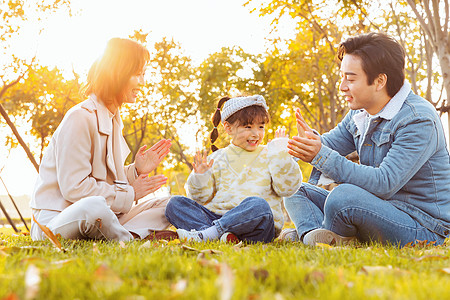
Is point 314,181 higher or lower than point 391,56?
lower

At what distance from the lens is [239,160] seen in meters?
4.68

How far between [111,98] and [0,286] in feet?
9.47

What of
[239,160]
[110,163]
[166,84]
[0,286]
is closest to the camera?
[0,286]

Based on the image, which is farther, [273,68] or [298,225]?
[273,68]

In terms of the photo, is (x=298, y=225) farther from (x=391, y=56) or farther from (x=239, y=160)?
(x=391, y=56)

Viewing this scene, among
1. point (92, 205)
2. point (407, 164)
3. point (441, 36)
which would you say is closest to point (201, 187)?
point (92, 205)

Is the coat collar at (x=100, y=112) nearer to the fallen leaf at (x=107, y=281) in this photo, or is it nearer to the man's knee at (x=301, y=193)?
the man's knee at (x=301, y=193)

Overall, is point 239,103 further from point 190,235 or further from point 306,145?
point 190,235

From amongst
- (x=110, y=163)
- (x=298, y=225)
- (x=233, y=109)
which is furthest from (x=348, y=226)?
(x=110, y=163)

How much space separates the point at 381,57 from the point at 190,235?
2214 mm

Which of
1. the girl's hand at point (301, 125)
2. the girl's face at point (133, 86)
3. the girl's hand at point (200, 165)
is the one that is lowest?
the girl's hand at point (200, 165)

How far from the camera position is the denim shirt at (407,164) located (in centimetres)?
373

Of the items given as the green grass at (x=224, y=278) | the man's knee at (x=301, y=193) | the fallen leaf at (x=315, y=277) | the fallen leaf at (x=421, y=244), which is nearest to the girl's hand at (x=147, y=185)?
the man's knee at (x=301, y=193)

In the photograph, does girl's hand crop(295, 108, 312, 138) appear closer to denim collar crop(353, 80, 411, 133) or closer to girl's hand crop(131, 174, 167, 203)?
denim collar crop(353, 80, 411, 133)
